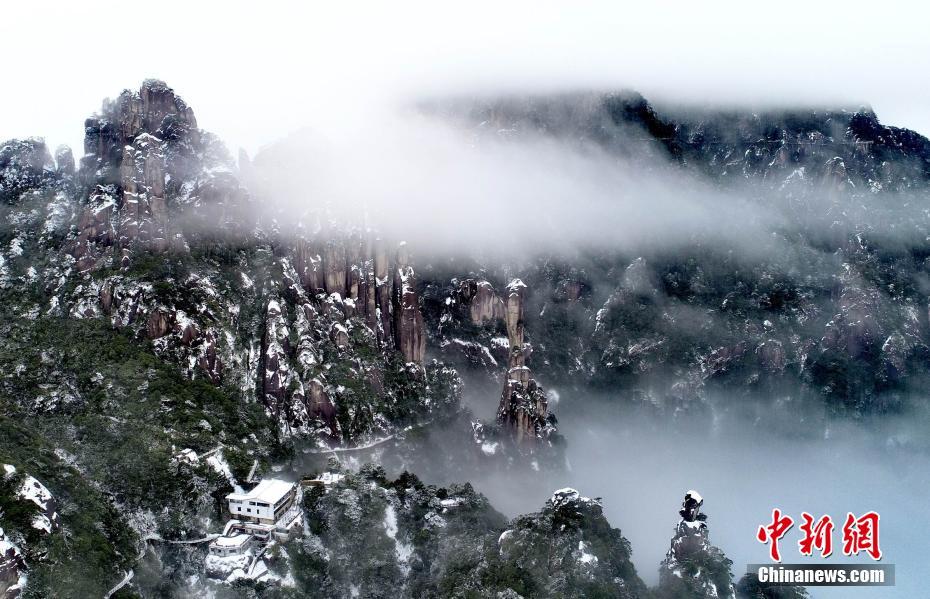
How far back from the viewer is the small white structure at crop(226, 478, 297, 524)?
80.1 meters

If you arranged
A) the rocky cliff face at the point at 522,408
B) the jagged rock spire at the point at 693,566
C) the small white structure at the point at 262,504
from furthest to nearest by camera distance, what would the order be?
the rocky cliff face at the point at 522,408, the small white structure at the point at 262,504, the jagged rock spire at the point at 693,566

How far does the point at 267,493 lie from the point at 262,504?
190cm

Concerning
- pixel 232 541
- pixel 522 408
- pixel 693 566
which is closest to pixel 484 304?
pixel 522 408

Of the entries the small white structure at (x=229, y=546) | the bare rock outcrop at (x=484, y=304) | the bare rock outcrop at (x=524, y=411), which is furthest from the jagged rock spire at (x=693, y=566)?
the bare rock outcrop at (x=484, y=304)

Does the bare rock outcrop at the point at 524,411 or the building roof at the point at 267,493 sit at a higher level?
the bare rock outcrop at the point at 524,411

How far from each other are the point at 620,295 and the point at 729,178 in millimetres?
43648

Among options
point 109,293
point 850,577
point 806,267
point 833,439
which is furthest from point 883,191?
point 109,293

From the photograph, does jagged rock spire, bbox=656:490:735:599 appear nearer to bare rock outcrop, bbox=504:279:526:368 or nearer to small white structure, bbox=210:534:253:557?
small white structure, bbox=210:534:253:557

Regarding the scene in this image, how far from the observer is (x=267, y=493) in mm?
81812

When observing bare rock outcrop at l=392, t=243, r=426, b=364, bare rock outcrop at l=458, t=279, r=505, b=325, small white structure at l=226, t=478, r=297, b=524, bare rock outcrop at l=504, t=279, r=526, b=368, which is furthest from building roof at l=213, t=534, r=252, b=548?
bare rock outcrop at l=504, t=279, r=526, b=368

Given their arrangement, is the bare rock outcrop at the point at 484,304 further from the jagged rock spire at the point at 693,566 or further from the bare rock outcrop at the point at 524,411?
the jagged rock spire at the point at 693,566

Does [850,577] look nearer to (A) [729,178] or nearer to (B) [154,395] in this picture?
(B) [154,395]

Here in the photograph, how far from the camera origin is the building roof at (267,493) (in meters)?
80.4

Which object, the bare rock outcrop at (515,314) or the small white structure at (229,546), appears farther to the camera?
the bare rock outcrop at (515,314)
